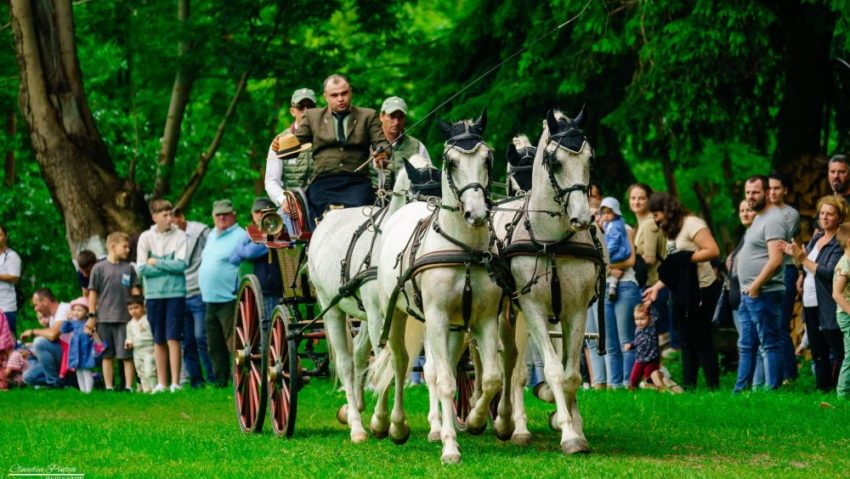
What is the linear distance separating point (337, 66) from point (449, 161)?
13013mm

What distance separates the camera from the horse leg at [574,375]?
10.1 metres

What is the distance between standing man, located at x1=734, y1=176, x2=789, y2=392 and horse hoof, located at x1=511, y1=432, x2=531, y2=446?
14.3 ft

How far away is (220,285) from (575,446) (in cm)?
878

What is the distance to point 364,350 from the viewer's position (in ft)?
40.5

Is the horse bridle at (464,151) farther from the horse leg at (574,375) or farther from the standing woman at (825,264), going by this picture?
the standing woman at (825,264)

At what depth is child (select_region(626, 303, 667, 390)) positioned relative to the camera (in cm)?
1555

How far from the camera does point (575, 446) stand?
1002 cm

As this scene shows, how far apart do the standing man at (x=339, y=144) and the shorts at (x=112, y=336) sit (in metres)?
7.34

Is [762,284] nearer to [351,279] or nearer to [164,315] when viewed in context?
[351,279]

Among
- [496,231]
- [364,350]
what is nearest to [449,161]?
[496,231]

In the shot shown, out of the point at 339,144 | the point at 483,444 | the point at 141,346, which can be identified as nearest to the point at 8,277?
the point at 141,346

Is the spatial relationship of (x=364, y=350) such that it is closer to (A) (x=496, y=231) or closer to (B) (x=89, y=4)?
(A) (x=496, y=231)

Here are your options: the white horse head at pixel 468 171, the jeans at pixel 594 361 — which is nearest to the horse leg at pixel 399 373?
the white horse head at pixel 468 171

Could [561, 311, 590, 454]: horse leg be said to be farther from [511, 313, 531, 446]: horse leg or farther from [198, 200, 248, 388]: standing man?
[198, 200, 248, 388]: standing man
